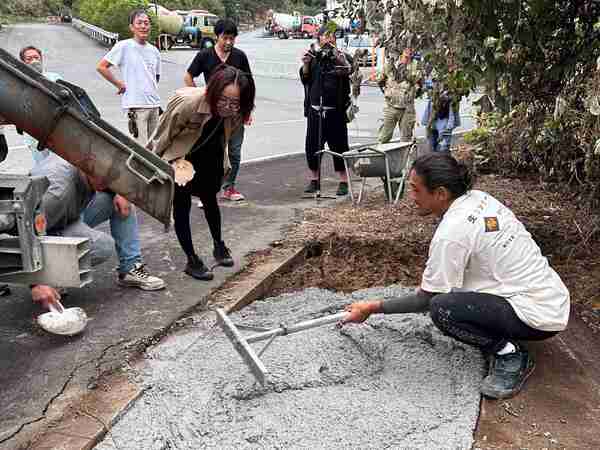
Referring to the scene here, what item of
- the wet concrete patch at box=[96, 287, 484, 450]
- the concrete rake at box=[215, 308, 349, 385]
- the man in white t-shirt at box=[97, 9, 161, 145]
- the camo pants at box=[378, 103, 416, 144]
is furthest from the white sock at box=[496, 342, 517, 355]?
the camo pants at box=[378, 103, 416, 144]

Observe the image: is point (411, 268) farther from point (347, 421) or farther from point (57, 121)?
point (57, 121)

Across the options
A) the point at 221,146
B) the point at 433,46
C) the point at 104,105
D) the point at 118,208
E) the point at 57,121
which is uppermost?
the point at 433,46

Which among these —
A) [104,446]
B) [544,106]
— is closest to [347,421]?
[104,446]

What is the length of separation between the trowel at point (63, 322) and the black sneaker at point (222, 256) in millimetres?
1334

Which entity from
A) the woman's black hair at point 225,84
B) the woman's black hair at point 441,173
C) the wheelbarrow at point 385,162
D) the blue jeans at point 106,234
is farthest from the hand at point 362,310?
the wheelbarrow at point 385,162

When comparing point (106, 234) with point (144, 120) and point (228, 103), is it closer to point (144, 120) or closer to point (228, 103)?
point (228, 103)

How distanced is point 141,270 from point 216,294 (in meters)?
0.52

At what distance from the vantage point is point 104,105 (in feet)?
48.6

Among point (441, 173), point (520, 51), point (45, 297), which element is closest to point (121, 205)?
point (45, 297)

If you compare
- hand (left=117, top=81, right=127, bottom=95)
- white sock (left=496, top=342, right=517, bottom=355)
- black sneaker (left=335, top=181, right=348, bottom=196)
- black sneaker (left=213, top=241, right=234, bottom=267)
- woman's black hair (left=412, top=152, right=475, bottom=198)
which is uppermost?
woman's black hair (left=412, top=152, right=475, bottom=198)

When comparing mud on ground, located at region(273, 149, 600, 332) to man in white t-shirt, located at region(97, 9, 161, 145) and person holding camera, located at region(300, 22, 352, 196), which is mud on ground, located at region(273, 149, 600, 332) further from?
man in white t-shirt, located at region(97, 9, 161, 145)

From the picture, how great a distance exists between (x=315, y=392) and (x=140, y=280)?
1.67 meters

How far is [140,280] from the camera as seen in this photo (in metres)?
4.35

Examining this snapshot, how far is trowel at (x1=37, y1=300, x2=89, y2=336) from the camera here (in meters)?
3.56
